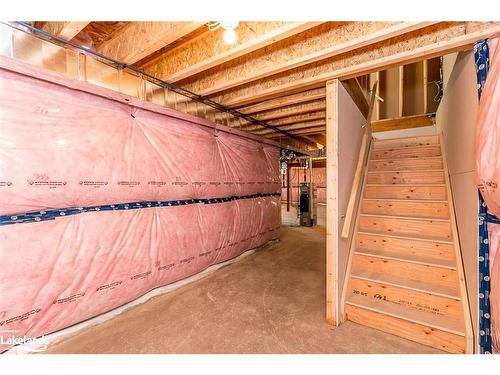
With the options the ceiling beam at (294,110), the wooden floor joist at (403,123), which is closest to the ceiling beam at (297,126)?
the ceiling beam at (294,110)

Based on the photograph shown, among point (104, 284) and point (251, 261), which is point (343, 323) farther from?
point (104, 284)

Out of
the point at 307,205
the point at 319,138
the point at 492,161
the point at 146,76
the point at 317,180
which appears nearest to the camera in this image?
the point at 492,161

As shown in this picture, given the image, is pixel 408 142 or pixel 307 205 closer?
pixel 408 142

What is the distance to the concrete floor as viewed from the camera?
1756 mm

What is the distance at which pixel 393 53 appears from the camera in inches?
75.2

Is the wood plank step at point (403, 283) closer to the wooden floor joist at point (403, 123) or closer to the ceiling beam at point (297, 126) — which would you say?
the ceiling beam at point (297, 126)

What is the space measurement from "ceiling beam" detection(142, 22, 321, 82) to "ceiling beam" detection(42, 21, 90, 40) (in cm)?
86

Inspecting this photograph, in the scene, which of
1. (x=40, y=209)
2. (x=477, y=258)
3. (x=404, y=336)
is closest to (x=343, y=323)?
(x=404, y=336)

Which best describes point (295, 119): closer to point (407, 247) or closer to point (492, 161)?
point (407, 247)

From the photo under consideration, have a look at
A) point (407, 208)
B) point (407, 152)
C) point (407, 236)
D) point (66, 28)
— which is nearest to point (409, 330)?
point (407, 236)

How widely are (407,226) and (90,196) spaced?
3252 millimetres

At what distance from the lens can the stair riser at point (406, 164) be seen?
2.93m

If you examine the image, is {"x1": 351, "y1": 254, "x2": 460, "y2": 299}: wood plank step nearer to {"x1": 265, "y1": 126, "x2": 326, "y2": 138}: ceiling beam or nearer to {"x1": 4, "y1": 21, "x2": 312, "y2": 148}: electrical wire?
{"x1": 4, "y1": 21, "x2": 312, "y2": 148}: electrical wire

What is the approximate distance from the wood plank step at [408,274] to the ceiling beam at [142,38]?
9.04 ft
